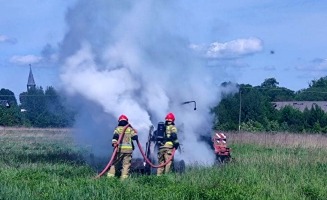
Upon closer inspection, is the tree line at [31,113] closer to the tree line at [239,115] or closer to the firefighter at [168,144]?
the tree line at [239,115]

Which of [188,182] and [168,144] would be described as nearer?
[188,182]

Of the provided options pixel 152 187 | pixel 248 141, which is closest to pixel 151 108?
pixel 152 187

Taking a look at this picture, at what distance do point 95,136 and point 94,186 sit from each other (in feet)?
33.0

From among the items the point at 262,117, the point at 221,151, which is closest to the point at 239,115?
the point at 262,117

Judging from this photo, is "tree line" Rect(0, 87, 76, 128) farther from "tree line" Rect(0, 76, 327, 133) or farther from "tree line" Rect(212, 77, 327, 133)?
"tree line" Rect(212, 77, 327, 133)

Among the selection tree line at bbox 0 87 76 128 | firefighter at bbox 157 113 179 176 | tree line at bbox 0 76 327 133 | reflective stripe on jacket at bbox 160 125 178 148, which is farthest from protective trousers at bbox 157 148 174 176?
tree line at bbox 0 87 76 128

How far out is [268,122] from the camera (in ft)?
181

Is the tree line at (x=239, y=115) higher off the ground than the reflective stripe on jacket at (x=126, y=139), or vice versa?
the tree line at (x=239, y=115)

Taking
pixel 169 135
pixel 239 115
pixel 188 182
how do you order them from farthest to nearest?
pixel 239 115
pixel 169 135
pixel 188 182

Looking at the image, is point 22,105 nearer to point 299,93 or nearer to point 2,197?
point 299,93

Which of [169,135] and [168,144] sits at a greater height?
[169,135]

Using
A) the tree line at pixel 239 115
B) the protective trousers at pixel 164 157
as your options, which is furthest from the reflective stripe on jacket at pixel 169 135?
the tree line at pixel 239 115

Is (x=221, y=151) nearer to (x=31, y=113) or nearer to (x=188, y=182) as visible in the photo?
(x=188, y=182)

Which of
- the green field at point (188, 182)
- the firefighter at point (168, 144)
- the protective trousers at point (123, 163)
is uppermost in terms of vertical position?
the firefighter at point (168, 144)
